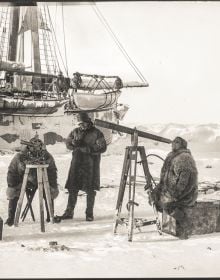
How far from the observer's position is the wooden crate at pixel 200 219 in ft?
17.9

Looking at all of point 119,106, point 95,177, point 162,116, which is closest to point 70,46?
point 119,106

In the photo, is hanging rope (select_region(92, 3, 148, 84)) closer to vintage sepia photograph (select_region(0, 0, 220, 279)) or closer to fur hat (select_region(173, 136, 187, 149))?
vintage sepia photograph (select_region(0, 0, 220, 279))

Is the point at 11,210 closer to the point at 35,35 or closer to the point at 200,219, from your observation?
the point at 200,219

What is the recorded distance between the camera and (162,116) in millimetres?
7297

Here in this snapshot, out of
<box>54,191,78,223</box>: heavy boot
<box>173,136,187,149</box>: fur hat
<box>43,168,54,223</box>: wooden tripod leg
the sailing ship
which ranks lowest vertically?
<box>54,191,78,223</box>: heavy boot

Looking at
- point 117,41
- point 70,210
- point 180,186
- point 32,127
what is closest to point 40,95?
point 32,127

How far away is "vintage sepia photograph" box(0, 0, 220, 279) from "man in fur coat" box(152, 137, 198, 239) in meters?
0.01

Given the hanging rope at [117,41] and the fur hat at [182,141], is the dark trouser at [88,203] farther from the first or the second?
the hanging rope at [117,41]

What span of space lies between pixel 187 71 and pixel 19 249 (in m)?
4.22

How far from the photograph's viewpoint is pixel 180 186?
5.37 m

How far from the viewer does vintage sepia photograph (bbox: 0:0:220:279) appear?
4738 mm

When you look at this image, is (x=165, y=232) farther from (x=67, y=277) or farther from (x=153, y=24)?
(x=153, y=24)

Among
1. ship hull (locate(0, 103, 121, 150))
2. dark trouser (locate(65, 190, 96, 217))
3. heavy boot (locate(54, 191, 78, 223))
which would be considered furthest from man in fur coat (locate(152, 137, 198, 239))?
ship hull (locate(0, 103, 121, 150))

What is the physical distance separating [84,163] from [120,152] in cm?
357
